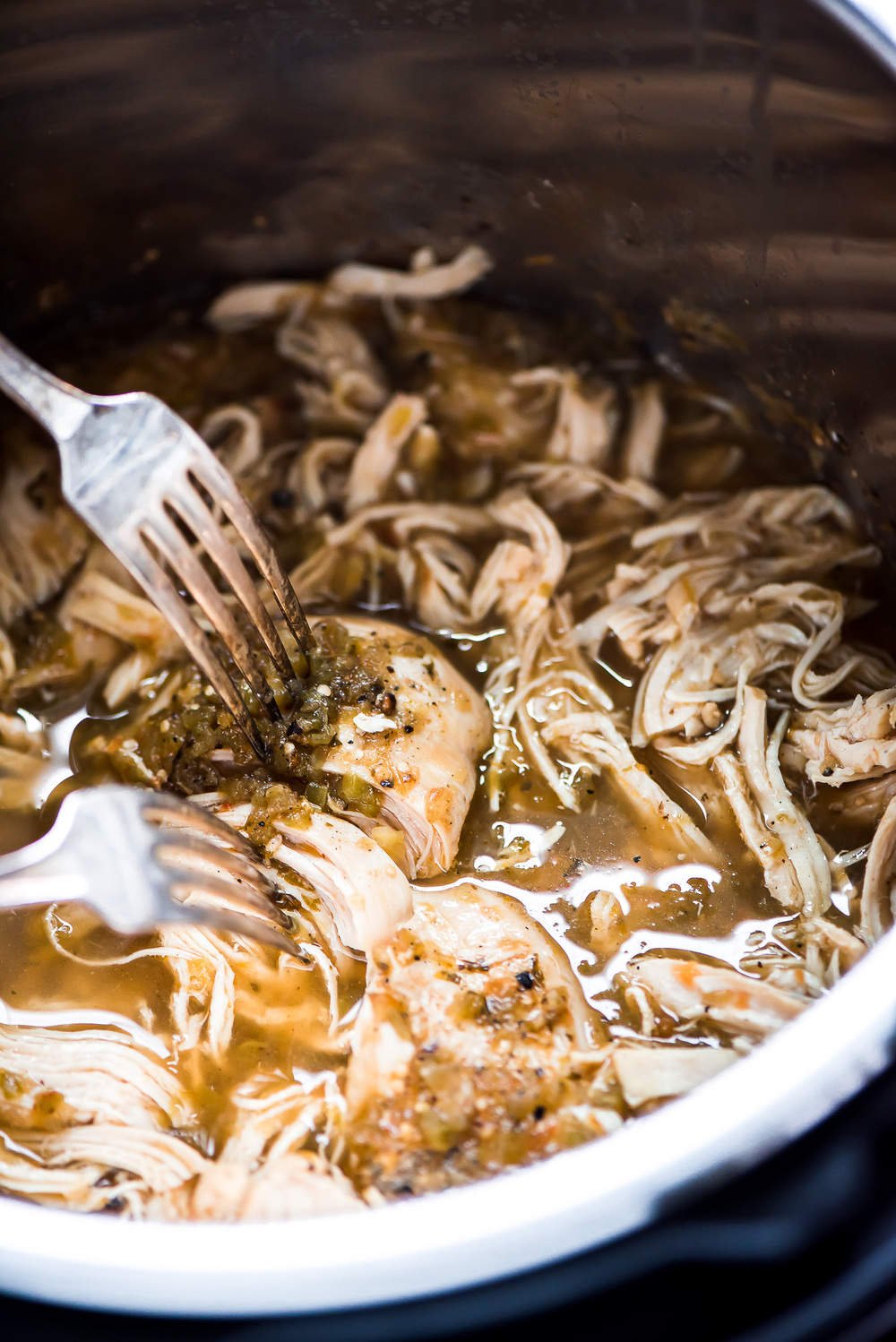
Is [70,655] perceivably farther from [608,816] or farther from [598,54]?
[598,54]

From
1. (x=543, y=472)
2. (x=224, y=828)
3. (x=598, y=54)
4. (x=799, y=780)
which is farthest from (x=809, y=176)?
(x=224, y=828)

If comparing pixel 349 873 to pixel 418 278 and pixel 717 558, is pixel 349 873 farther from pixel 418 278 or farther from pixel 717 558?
pixel 418 278

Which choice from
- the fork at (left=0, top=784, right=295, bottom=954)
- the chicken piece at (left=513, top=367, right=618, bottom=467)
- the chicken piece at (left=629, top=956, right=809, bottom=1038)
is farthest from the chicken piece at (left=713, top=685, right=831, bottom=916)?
the fork at (left=0, top=784, right=295, bottom=954)

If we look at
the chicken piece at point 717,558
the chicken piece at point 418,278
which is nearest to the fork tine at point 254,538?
the chicken piece at point 717,558

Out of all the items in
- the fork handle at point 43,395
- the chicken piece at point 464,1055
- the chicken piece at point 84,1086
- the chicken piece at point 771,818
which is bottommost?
the chicken piece at point 84,1086

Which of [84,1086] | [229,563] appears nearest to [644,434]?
[229,563]

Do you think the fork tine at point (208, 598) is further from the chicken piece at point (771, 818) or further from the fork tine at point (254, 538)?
the chicken piece at point (771, 818)

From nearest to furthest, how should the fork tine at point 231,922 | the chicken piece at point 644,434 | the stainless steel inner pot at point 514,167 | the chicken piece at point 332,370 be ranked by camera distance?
the fork tine at point 231,922
the stainless steel inner pot at point 514,167
the chicken piece at point 644,434
the chicken piece at point 332,370
